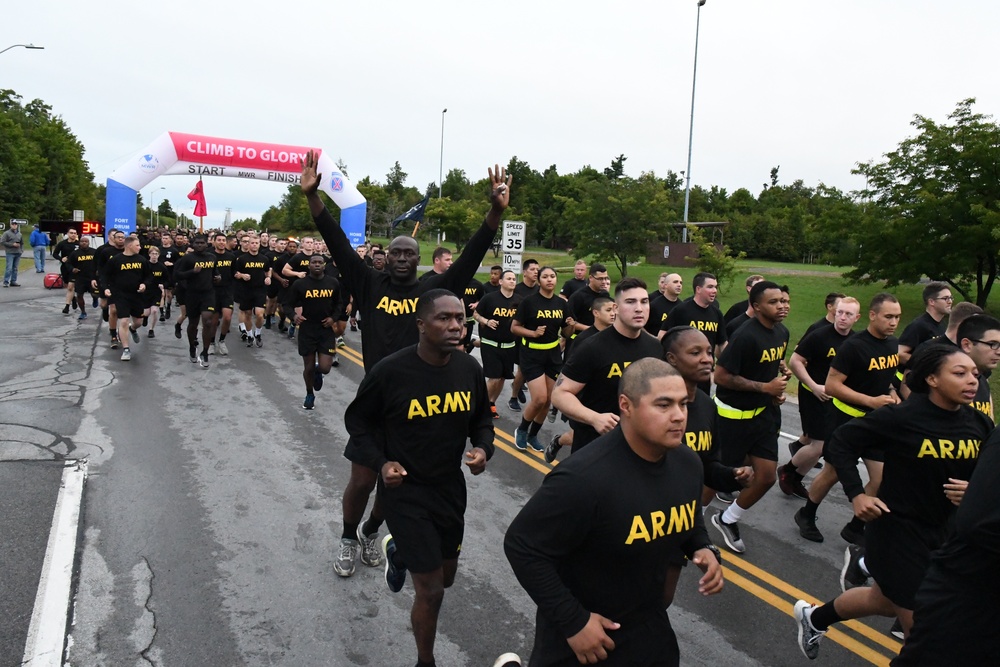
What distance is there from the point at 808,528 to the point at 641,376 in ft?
13.3

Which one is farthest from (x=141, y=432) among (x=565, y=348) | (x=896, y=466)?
(x=896, y=466)

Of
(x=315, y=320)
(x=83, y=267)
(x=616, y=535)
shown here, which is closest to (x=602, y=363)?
(x=616, y=535)

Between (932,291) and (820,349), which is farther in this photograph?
(932,291)

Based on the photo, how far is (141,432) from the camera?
313 inches

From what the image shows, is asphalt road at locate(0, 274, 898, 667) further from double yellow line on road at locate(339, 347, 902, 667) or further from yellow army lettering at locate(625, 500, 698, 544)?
yellow army lettering at locate(625, 500, 698, 544)

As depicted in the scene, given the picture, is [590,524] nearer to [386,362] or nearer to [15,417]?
[386,362]

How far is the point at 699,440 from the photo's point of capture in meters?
3.99

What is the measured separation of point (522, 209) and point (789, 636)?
5055 centimetres

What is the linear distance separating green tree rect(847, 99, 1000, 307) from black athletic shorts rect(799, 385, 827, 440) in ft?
39.5

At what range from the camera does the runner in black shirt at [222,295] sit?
12367 millimetres

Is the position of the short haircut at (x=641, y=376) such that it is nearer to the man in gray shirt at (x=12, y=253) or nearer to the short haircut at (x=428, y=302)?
the short haircut at (x=428, y=302)

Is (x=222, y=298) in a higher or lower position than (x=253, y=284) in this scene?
lower

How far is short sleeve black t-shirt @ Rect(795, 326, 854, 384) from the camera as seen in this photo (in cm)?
654

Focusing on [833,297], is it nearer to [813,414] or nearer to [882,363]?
[813,414]
